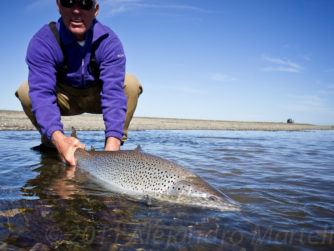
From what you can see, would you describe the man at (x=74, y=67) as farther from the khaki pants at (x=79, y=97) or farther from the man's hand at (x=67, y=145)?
the khaki pants at (x=79, y=97)

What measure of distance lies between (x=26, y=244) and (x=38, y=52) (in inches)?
103

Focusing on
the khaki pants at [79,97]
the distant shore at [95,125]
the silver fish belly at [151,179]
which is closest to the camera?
the silver fish belly at [151,179]

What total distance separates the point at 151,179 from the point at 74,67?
2.12m

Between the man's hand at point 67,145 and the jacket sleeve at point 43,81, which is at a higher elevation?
the jacket sleeve at point 43,81

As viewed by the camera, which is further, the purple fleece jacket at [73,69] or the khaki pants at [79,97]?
the khaki pants at [79,97]

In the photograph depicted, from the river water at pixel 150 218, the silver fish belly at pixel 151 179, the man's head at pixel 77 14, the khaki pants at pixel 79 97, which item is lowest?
the river water at pixel 150 218

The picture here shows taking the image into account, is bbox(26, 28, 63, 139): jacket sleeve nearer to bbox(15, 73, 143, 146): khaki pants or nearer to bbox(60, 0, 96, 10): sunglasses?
bbox(60, 0, 96, 10): sunglasses

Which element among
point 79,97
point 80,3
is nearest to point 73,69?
point 79,97

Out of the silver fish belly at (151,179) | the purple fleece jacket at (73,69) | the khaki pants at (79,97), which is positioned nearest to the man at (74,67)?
the purple fleece jacket at (73,69)

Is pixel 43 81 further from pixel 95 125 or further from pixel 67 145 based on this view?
pixel 95 125

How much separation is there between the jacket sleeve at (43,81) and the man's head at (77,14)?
33 centimetres

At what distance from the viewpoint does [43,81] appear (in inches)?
130

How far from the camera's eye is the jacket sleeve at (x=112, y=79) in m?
3.44

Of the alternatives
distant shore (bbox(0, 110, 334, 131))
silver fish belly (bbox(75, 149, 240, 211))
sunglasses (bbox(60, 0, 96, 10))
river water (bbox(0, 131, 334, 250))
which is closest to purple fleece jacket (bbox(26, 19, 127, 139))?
sunglasses (bbox(60, 0, 96, 10))
